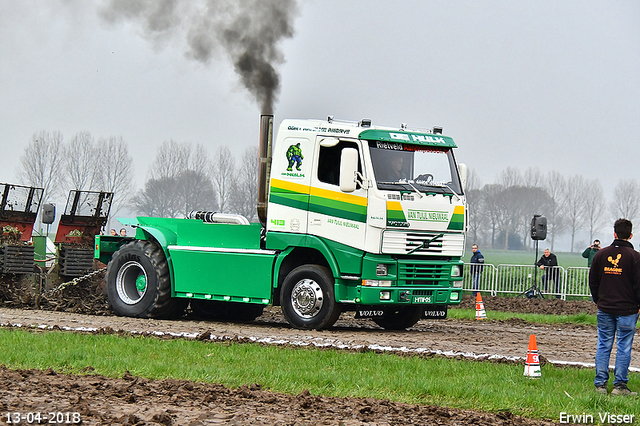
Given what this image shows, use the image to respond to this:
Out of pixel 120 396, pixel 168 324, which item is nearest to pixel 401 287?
pixel 168 324

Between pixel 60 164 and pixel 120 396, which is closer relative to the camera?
pixel 120 396

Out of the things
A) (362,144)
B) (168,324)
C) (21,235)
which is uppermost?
(362,144)

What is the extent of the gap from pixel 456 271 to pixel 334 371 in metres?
5.70

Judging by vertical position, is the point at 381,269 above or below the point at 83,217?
below

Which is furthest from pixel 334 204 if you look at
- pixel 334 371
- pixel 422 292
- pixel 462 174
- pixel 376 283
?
pixel 334 371

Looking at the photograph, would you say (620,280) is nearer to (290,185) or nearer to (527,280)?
(290,185)

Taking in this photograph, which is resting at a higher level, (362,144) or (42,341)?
(362,144)

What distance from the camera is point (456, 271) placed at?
49.6ft

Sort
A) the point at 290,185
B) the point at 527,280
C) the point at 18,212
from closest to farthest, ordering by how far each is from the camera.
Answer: the point at 290,185, the point at 18,212, the point at 527,280

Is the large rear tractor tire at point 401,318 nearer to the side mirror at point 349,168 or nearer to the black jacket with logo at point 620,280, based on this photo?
the side mirror at point 349,168

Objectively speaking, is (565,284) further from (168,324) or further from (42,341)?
(42,341)

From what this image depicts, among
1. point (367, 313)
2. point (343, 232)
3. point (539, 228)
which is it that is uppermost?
point (539, 228)

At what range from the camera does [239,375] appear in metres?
9.38

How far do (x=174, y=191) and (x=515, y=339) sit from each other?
184 ft
